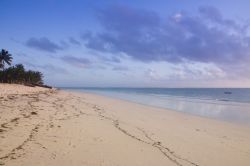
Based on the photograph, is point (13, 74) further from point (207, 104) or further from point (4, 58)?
point (207, 104)

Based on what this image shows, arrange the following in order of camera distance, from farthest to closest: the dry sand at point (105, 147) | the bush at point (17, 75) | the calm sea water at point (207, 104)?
1. the bush at point (17, 75)
2. the calm sea water at point (207, 104)
3. the dry sand at point (105, 147)

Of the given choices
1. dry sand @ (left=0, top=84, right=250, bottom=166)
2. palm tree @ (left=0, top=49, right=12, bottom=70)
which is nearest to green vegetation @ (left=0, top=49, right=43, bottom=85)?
palm tree @ (left=0, top=49, right=12, bottom=70)

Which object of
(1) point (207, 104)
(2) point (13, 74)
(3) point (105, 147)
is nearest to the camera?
(3) point (105, 147)

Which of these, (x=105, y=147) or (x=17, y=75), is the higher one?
(x=17, y=75)

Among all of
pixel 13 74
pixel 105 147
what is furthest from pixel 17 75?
Result: pixel 105 147

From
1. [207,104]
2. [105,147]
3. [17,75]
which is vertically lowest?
[105,147]

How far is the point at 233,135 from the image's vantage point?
11.5 meters

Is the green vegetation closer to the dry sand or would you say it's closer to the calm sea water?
the calm sea water

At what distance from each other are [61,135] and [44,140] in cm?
92

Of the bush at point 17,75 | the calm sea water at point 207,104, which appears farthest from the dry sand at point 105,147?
the bush at point 17,75

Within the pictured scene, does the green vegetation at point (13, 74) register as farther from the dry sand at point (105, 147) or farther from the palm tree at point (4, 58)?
the dry sand at point (105, 147)

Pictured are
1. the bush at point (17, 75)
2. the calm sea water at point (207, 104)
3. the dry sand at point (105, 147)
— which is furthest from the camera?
the bush at point (17, 75)

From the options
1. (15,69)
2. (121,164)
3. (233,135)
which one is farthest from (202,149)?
(15,69)

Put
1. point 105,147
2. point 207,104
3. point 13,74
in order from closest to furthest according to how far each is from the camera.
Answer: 1. point 105,147
2. point 207,104
3. point 13,74
